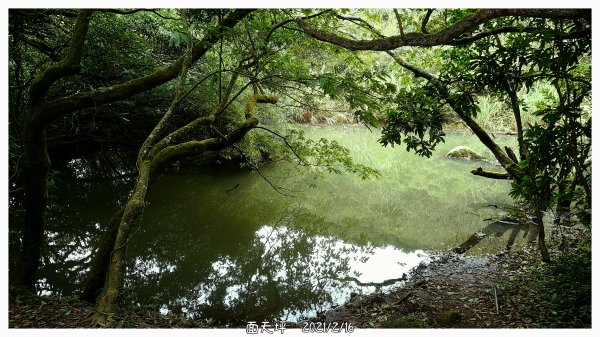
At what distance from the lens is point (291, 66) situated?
4195 millimetres

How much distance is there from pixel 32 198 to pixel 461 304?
4.03 meters

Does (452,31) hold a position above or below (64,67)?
below

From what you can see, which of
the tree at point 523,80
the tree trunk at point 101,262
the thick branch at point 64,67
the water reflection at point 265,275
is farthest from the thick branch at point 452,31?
the water reflection at point 265,275

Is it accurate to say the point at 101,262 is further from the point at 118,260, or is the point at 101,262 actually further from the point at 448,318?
the point at 448,318

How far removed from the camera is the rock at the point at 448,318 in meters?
2.99

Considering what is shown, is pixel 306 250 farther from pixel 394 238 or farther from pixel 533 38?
pixel 533 38

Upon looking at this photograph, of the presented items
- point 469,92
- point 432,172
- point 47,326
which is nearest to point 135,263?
point 47,326

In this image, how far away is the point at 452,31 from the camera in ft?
7.25

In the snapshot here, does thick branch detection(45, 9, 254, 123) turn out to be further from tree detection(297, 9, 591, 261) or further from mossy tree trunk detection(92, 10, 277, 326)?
tree detection(297, 9, 591, 261)

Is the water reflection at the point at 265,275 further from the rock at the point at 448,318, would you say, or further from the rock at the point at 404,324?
the rock at the point at 448,318

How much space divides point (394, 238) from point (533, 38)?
148 inches

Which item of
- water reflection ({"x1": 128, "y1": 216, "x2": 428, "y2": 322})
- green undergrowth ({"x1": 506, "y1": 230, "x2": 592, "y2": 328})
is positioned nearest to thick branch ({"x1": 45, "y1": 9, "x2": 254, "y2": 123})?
water reflection ({"x1": 128, "y1": 216, "x2": 428, "y2": 322})

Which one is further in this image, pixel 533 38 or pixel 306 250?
pixel 306 250

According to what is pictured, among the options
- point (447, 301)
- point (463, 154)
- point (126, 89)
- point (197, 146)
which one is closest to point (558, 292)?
point (447, 301)
